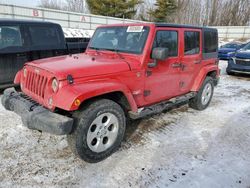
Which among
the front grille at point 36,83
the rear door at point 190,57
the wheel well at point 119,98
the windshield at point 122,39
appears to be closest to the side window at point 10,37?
the windshield at point 122,39

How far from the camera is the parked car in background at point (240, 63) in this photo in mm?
9281

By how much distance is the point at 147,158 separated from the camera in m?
3.30

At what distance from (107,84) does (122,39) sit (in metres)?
1.20

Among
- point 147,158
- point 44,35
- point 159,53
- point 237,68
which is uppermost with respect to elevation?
point 44,35

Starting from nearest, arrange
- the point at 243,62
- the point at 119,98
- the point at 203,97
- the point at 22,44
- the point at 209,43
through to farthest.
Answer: the point at 119,98 → the point at 209,43 → the point at 203,97 → the point at 22,44 → the point at 243,62

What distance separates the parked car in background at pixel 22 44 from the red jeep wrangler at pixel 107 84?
2248 millimetres

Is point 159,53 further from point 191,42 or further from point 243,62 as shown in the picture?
point 243,62

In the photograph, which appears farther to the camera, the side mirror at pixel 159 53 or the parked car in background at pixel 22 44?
the parked car in background at pixel 22 44

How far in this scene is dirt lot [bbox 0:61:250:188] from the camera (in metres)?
2.83

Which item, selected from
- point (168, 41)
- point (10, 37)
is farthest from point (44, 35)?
point (168, 41)

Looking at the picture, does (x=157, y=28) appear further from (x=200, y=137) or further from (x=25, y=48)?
(x=25, y=48)

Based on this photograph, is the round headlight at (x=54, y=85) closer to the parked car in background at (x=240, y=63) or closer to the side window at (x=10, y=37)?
the side window at (x=10, y=37)

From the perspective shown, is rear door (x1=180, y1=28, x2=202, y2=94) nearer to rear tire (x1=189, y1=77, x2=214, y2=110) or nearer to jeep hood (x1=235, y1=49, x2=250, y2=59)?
rear tire (x1=189, y1=77, x2=214, y2=110)

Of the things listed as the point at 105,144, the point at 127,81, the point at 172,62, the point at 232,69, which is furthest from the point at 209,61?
the point at 232,69
